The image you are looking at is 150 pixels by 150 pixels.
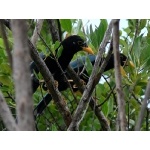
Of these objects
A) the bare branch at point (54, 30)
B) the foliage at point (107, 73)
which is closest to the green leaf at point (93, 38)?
the foliage at point (107, 73)

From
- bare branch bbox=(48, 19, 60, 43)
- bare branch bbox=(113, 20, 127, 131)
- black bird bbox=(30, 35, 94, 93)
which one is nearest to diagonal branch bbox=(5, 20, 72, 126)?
bare branch bbox=(48, 19, 60, 43)

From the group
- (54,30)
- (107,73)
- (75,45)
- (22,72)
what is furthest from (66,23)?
(22,72)

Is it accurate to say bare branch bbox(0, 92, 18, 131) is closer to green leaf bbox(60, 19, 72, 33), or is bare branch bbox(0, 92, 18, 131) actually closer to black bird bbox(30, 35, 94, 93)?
green leaf bbox(60, 19, 72, 33)

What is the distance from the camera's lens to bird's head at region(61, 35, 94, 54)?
2502 mm

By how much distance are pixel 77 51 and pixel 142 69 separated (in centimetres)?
124

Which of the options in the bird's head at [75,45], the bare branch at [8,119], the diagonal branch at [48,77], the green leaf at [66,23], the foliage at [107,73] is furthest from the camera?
the bird's head at [75,45]

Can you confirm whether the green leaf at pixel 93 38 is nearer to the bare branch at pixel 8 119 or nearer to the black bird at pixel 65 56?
the black bird at pixel 65 56

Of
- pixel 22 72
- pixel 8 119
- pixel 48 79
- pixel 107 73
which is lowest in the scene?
pixel 107 73

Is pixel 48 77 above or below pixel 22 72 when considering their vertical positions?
below

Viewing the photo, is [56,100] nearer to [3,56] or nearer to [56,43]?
[56,43]

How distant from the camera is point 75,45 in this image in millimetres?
2701

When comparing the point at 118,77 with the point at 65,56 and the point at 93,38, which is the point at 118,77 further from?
the point at 65,56

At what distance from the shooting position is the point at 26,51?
521 millimetres

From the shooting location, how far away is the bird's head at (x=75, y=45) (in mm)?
2502
